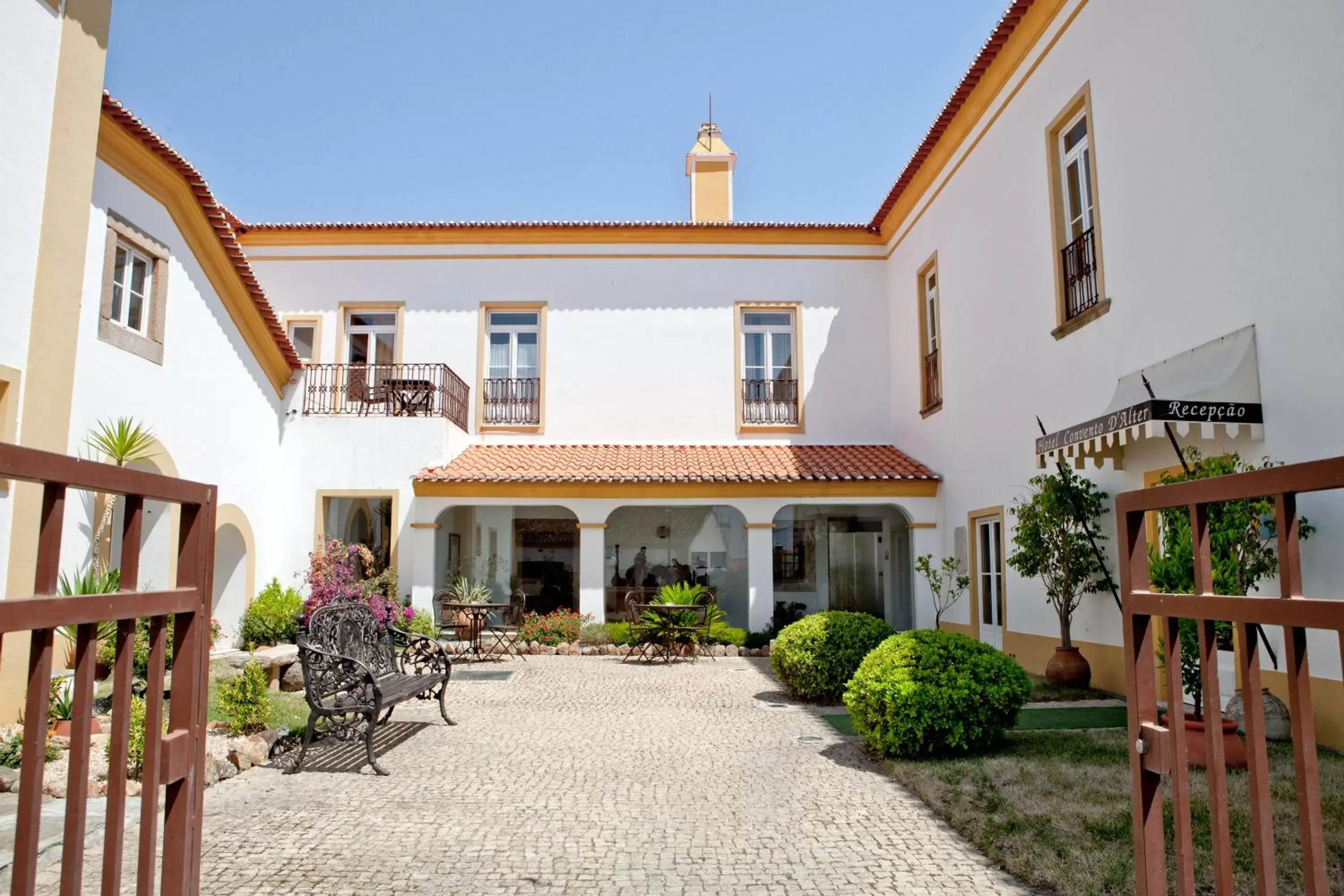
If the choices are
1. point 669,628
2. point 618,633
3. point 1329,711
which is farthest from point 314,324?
point 1329,711

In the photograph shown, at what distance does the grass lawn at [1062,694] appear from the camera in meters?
9.84

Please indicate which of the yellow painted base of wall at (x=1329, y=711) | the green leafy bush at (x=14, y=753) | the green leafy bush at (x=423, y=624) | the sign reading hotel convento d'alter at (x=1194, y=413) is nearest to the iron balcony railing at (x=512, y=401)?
the green leafy bush at (x=423, y=624)

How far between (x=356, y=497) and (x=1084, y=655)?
11.6 metres

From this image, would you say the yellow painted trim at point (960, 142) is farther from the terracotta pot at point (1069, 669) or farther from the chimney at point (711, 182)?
the terracotta pot at point (1069, 669)

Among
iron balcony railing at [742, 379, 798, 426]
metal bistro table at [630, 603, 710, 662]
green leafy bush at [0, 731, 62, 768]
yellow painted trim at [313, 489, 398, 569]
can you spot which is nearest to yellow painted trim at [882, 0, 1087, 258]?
iron balcony railing at [742, 379, 798, 426]

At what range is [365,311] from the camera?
18625 mm

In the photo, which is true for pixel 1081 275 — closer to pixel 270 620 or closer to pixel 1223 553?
pixel 1223 553

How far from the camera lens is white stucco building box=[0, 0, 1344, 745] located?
25.4 feet

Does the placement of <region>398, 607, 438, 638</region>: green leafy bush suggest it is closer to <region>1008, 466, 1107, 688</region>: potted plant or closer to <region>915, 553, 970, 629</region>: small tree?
<region>915, 553, 970, 629</region>: small tree

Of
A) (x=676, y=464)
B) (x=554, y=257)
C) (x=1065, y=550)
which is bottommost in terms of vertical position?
(x=1065, y=550)

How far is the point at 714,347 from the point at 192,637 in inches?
655

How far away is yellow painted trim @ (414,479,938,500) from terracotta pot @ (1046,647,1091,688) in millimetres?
5763

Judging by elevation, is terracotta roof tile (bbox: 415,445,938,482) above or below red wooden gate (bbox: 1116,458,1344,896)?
above

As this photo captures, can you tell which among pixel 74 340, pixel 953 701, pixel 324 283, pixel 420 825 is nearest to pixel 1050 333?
pixel 953 701
